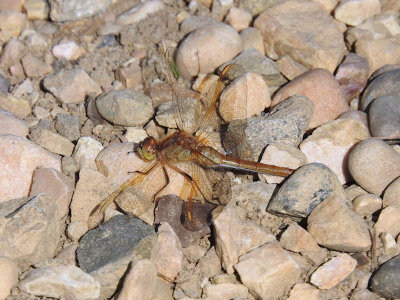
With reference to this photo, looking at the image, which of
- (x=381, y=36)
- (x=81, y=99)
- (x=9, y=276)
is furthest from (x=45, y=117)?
(x=381, y=36)

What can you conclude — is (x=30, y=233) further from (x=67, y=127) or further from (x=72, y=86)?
(x=72, y=86)

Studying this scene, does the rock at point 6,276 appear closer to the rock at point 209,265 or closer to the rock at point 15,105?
the rock at point 209,265

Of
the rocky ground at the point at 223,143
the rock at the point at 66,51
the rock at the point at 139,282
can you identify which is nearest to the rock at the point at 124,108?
the rocky ground at the point at 223,143

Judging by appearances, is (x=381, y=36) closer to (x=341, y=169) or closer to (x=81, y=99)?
(x=341, y=169)

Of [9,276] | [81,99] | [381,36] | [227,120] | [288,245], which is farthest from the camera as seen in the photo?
[381,36]

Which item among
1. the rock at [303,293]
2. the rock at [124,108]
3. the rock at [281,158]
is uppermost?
the rock at [124,108]

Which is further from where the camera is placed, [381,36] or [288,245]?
[381,36]

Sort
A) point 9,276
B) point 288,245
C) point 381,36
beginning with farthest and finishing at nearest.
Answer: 1. point 381,36
2. point 288,245
3. point 9,276
